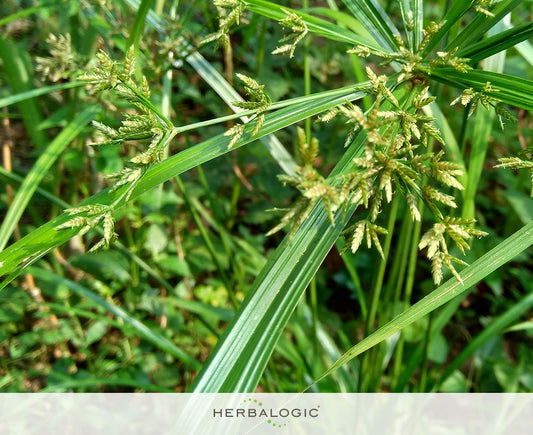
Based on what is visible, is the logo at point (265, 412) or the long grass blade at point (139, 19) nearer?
the logo at point (265, 412)

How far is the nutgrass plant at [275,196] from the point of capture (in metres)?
0.46

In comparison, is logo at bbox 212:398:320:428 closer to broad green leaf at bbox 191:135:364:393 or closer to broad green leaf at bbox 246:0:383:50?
broad green leaf at bbox 191:135:364:393

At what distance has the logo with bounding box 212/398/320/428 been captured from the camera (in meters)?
0.41

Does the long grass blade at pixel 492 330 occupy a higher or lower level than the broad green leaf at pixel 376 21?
lower

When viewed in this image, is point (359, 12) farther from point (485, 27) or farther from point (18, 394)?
point (18, 394)

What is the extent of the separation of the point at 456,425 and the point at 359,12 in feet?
4.03

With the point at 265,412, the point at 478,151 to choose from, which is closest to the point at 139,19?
the point at 478,151

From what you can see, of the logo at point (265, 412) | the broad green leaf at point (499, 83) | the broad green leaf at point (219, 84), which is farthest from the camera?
the broad green leaf at point (219, 84)

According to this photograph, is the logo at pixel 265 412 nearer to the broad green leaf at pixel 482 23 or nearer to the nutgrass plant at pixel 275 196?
the nutgrass plant at pixel 275 196

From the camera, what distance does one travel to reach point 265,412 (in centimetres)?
84

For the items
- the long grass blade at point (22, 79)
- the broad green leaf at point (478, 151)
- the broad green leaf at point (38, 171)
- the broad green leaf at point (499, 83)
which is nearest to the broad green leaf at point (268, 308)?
the broad green leaf at point (499, 83)

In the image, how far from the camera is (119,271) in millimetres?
1337

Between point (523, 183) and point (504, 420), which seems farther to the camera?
point (523, 183)

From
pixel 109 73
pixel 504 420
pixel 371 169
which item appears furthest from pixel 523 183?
pixel 109 73
